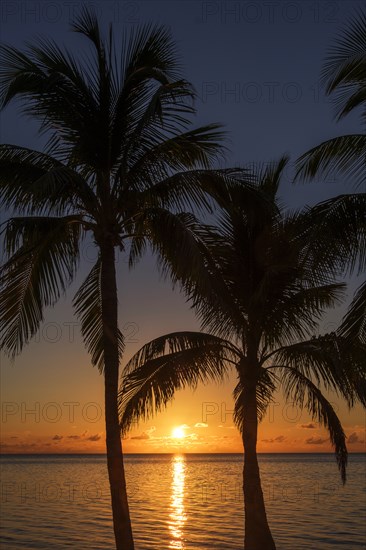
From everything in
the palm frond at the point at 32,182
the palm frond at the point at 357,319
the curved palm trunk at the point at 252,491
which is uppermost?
the palm frond at the point at 32,182

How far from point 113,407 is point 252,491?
5.28 m

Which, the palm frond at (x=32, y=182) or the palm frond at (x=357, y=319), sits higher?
the palm frond at (x=32, y=182)

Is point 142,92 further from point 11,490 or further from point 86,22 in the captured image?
point 11,490

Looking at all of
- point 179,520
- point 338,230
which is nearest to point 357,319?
point 338,230

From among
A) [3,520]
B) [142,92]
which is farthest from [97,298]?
[3,520]

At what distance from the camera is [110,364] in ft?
44.0

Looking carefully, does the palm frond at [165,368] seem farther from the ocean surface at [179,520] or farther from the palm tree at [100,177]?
the ocean surface at [179,520]

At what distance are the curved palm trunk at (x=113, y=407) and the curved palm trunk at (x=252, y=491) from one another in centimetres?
452

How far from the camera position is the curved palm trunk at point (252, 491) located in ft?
54.7

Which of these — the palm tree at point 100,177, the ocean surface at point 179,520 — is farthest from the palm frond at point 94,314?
the ocean surface at point 179,520

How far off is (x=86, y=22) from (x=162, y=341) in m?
6.86

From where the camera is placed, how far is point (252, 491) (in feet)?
55.9

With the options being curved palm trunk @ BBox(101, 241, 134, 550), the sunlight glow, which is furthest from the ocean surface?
curved palm trunk @ BBox(101, 241, 134, 550)

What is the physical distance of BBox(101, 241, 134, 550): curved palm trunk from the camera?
1279 centimetres
